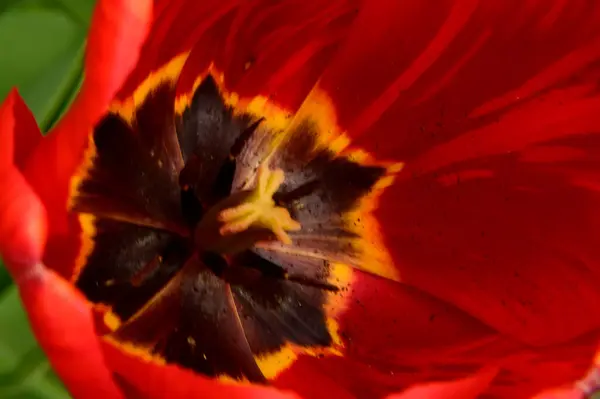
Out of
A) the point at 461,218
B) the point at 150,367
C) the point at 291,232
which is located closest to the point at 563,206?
the point at 461,218

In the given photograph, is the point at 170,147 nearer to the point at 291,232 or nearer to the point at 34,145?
the point at 291,232

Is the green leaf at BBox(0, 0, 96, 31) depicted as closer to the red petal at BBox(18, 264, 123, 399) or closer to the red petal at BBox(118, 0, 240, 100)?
the red petal at BBox(118, 0, 240, 100)

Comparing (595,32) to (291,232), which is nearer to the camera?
(595,32)

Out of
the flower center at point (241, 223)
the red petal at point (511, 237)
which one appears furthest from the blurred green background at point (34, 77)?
the red petal at point (511, 237)

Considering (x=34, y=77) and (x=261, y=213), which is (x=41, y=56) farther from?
(x=261, y=213)

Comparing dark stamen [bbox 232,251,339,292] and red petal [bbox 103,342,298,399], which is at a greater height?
dark stamen [bbox 232,251,339,292]

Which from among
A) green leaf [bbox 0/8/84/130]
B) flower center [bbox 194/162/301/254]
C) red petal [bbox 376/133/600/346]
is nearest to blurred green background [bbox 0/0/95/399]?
green leaf [bbox 0/8/84/130]
